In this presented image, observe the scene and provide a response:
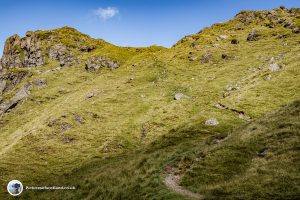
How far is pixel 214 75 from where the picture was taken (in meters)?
Answer: 84.6

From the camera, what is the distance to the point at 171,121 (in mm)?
64500

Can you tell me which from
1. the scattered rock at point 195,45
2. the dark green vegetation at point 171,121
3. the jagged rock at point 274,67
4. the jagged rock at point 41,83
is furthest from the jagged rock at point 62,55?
the jagged rock at point 274,67

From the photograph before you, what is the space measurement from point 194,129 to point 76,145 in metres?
21.1

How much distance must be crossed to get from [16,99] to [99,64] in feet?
95.9

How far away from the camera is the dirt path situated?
25.6 metres

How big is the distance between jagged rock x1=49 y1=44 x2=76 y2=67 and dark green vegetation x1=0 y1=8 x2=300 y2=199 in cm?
337

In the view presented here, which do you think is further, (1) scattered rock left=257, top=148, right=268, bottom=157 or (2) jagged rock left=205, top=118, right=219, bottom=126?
(2) jagged rock left=205, top=118, right=219, bottom=126

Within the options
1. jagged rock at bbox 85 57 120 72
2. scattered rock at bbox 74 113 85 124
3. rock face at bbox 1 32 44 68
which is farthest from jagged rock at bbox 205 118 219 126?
rock face at bbox 1 32 44 68

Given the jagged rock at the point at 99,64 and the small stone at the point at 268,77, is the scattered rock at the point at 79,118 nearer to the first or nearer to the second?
the small stone at the point at 268,77

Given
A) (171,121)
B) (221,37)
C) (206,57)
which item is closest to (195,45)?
(221,37)

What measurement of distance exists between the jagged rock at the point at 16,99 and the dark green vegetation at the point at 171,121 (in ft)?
8.90

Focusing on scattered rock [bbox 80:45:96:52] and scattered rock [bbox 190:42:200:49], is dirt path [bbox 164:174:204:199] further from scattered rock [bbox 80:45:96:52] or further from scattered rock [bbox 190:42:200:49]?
scattered rock [bbox 80:45:96:52]

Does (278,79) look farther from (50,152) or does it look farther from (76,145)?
(50,152)

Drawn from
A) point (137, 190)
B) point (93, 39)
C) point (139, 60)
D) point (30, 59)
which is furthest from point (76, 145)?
point (93, 39)
